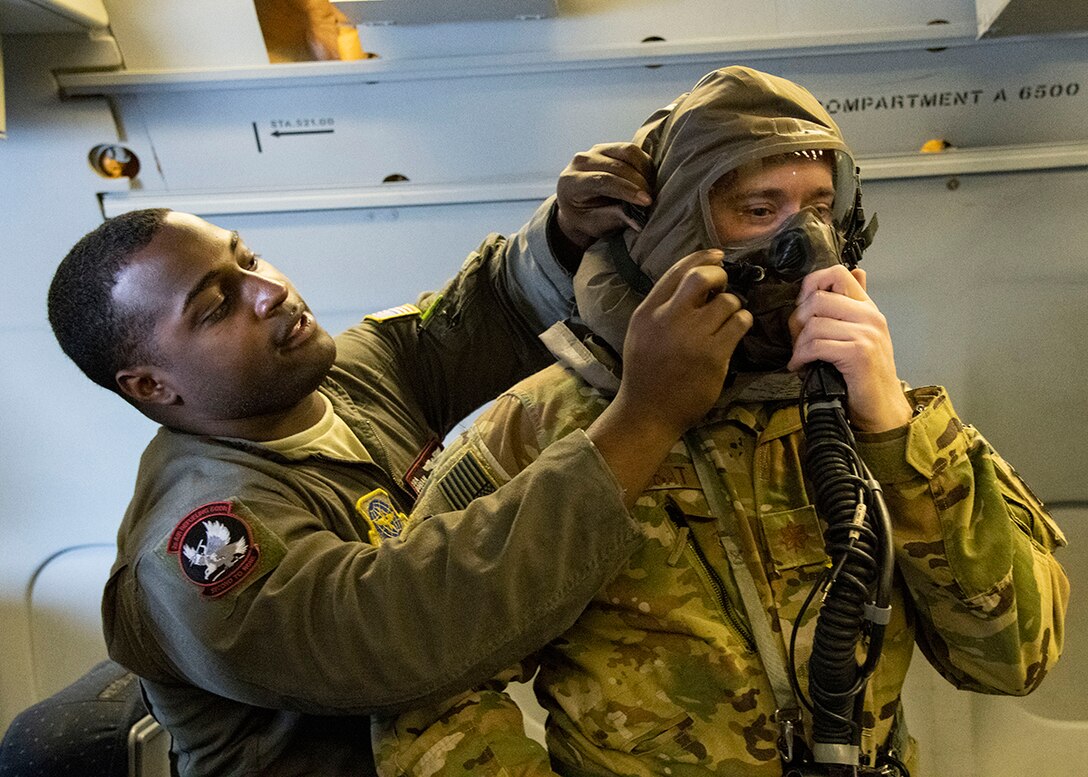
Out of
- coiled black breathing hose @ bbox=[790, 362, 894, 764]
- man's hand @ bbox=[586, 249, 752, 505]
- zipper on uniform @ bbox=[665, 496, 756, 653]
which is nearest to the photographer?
coiled black breathing hose @ bbox=[790, 362, 894, 764]

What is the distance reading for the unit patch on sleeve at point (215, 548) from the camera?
1236mm

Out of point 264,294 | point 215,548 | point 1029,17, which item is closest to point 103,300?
point 264,294

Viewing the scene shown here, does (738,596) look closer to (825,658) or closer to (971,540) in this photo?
(825,658)

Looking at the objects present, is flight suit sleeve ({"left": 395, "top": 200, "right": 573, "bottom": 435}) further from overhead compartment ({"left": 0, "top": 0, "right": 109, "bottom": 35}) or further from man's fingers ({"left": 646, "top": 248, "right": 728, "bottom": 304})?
overhead compartment ({"left": 0, "top": 0, "right": 109, "bottom": 35})

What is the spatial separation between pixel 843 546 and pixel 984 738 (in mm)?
1786

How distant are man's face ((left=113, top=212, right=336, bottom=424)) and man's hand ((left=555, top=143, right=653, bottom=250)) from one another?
51cm

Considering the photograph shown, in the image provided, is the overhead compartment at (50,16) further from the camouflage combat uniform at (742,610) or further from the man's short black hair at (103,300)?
the camouflage combat uniform at (742,610)

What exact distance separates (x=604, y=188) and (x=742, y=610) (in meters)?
0.68

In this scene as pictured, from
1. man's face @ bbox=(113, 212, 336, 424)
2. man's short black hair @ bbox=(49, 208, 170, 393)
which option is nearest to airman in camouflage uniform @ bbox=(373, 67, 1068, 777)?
man's face @ bbox=(113, 212, 336, 424)

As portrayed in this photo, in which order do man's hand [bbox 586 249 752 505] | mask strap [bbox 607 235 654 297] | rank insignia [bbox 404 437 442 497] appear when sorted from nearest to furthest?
man's hand [bbox 586 249 752 505] → mask strap [bbox 607 235 654 297] → rank insignia [bbox 404 437 442 497]

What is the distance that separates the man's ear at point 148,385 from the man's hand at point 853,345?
1052 mm

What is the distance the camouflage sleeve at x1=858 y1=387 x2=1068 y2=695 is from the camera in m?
1.15

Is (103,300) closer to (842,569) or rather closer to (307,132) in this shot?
(307,132)

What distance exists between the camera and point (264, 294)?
5.02 ft
